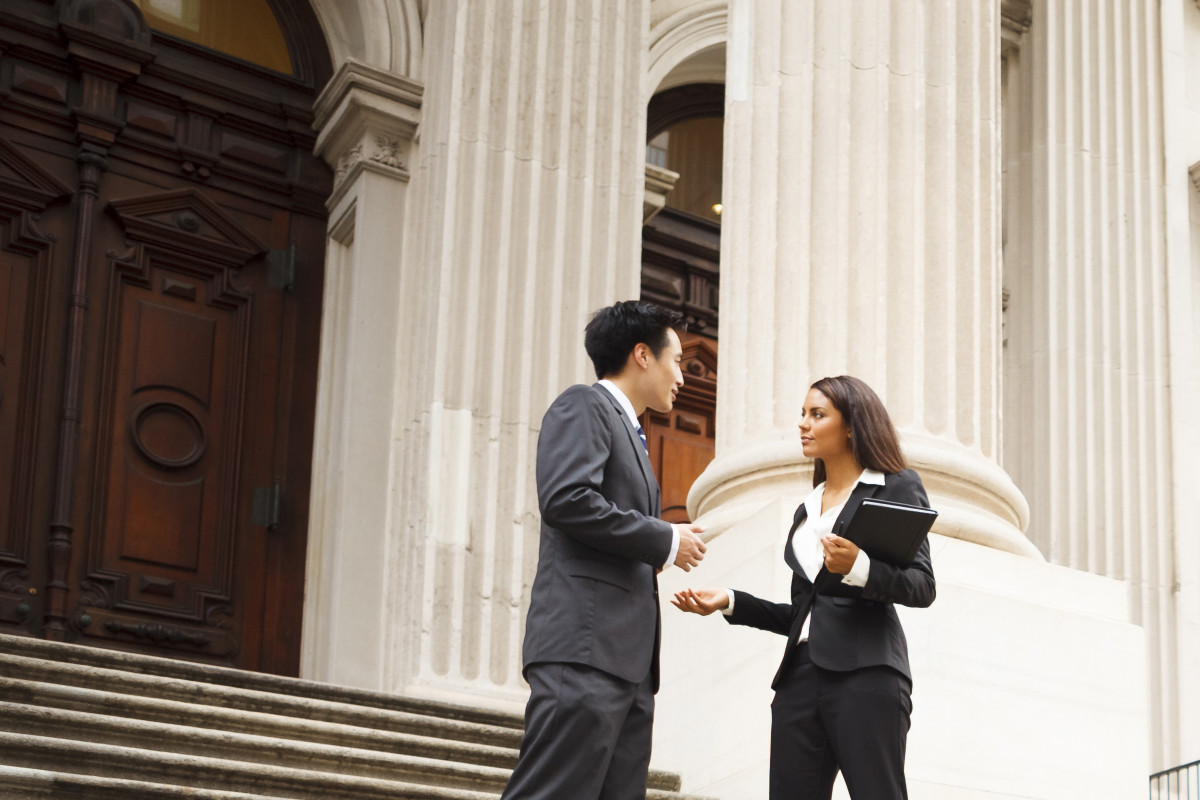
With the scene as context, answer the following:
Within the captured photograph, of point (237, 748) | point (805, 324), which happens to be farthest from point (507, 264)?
point (237, 748)

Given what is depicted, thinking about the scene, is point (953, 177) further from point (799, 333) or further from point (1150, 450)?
point (1150, 450)

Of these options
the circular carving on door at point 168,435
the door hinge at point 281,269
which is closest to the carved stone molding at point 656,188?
the door hinge at point 281,269

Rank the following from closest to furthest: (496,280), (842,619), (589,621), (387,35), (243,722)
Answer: (589,621) < (842,619) < (243,722) < (496,280) < (387,35)

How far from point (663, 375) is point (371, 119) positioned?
7512 mm

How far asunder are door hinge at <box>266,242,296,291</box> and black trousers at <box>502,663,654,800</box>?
315 inches

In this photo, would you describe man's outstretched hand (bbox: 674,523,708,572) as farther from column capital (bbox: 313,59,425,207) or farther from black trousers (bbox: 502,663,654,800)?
column capital (bbox: 313,59,425,207)

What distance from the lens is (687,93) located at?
48.8ft

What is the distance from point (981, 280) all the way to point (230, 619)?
567 cm

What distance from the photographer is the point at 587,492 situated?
445 cm

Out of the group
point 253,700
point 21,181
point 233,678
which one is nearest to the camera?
point 253,700

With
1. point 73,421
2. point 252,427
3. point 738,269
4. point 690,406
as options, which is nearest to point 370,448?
point 252,427

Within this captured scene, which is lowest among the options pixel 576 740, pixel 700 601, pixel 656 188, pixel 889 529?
pixel 576 740

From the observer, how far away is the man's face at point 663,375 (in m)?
4.82

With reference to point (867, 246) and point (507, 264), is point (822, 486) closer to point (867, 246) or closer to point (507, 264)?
point (867, 246)
